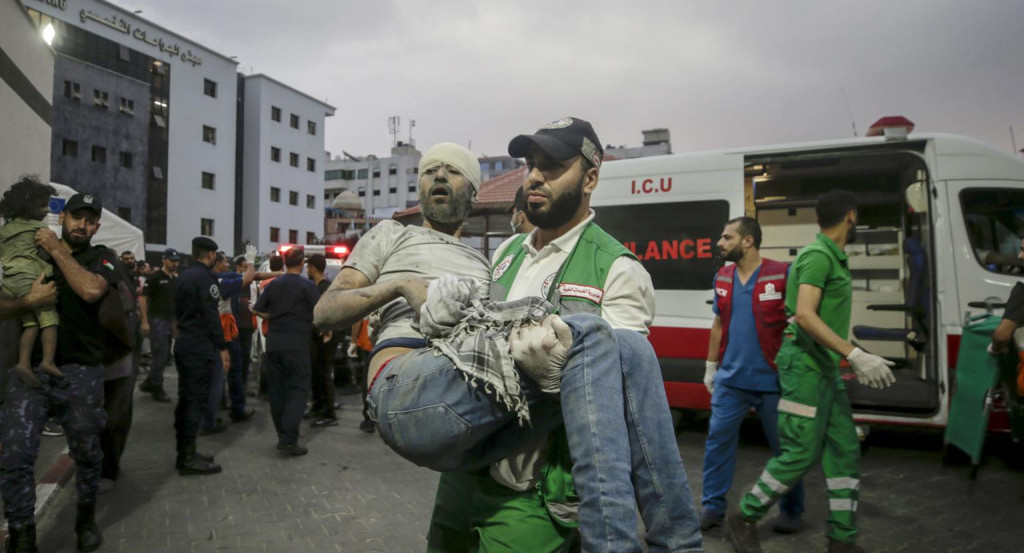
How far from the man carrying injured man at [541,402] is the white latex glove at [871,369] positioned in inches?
103

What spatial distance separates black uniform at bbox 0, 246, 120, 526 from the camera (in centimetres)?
351

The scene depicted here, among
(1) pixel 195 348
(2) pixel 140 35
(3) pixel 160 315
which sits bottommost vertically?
(1) pixel 195 348

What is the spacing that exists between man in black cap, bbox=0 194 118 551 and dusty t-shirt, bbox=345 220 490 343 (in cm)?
281

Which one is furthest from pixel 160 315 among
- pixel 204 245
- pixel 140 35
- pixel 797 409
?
pixel 140 35

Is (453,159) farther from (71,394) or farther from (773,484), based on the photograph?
(71,394)

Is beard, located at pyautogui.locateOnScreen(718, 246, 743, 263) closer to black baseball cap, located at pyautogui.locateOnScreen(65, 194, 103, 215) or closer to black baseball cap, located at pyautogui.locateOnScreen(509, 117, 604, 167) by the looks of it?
black baseball cap, located at pyautogui.locateOnScreen(509, 117, 604, 167)

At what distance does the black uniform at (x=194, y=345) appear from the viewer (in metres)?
5.52

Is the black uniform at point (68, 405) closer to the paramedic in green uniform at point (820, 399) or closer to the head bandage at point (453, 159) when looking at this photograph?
the head bandage at point (453, 159)

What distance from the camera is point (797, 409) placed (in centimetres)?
358

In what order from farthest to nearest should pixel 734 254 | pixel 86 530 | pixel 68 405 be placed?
pixel 734 254 < pixel 86 530 < pixel 68 405

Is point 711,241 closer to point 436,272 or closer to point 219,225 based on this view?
point 436,272

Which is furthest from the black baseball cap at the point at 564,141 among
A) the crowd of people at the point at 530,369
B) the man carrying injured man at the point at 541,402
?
the man carrying injured man at the point at 541,402

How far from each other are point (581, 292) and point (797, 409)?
8.01ft

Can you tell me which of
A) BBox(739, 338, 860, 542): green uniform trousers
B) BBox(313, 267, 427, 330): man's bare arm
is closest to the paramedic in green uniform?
BBox(739, 338, 860, 542): green uniform trousers
